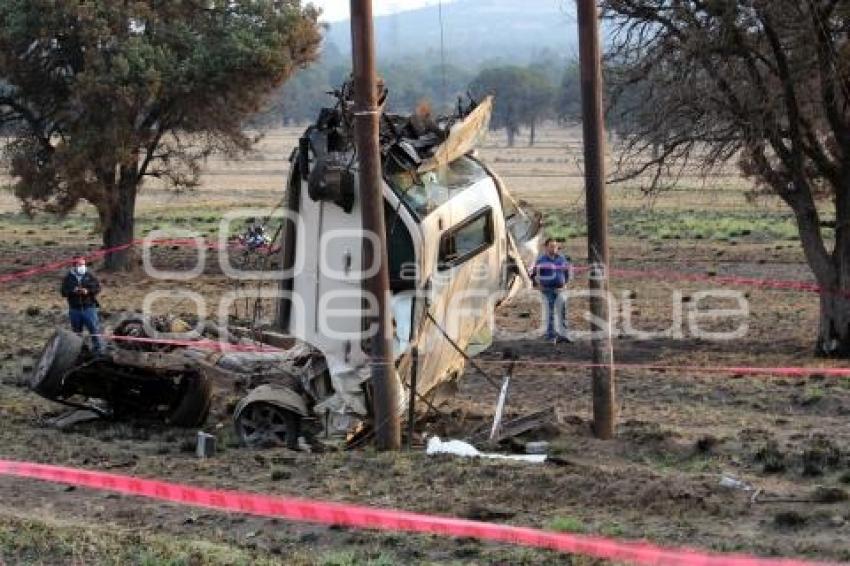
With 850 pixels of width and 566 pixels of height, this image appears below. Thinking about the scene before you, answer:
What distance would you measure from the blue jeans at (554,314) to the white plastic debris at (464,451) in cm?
790

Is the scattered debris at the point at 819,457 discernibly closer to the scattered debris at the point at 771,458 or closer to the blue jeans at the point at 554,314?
the scattered debris at the point at 771,458

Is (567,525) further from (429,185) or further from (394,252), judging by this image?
(429,185)

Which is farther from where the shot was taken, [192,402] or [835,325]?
[835,325]

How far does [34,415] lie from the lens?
13.2m

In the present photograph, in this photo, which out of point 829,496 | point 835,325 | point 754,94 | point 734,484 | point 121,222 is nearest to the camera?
point 829,496

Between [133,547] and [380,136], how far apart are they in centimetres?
496

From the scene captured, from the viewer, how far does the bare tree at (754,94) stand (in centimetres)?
1602

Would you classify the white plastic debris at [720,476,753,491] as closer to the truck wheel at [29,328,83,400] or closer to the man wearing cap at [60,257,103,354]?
the truck wheel at [29,328,83,400]

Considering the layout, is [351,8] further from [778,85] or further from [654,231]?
[654,231]

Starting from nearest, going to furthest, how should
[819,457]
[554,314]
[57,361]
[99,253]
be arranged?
[819,457]
[57,361]
[554,314]
[99,253]

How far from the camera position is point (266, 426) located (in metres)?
11.6

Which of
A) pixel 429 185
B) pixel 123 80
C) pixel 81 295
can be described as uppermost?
pixel 123 80

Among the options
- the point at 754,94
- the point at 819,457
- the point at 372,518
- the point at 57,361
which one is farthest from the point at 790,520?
the point at 754,94

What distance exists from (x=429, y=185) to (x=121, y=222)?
2157 centimetres
